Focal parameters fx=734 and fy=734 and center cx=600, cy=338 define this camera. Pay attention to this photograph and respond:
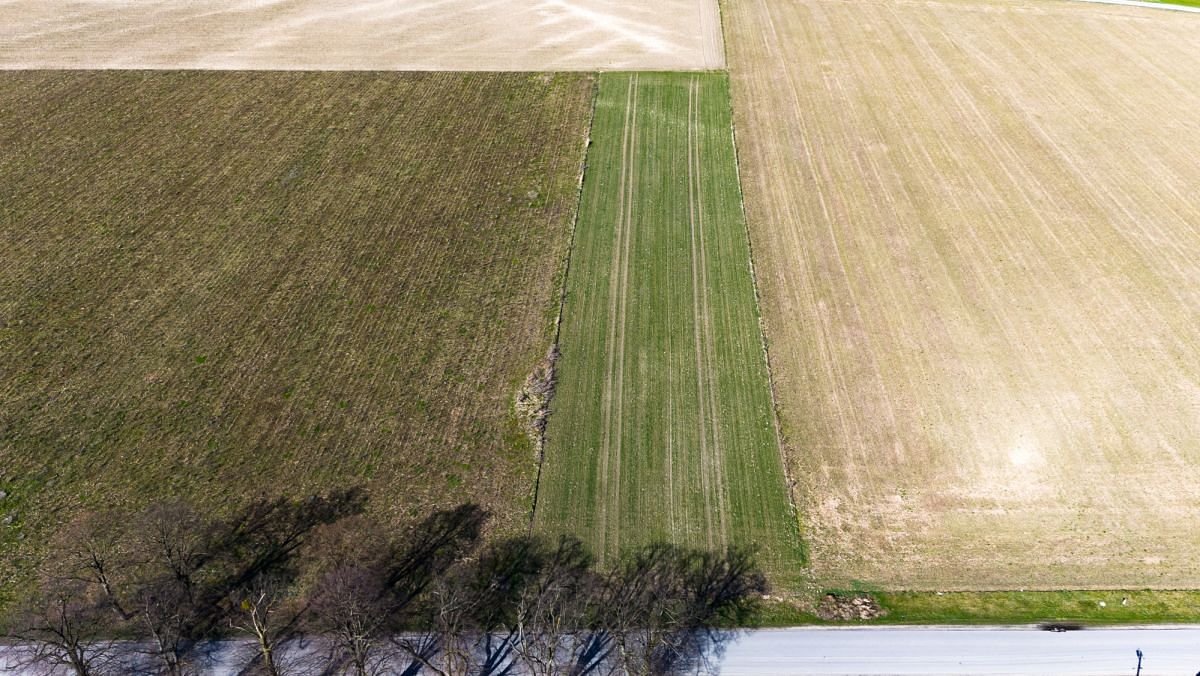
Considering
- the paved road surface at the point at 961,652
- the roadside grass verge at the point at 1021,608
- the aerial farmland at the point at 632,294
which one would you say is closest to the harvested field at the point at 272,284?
the aerial farmland at the point at 632,294

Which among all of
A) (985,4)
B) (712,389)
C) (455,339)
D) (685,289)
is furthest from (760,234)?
(985,4)

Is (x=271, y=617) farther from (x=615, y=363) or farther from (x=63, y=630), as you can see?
(x=615, y=363)

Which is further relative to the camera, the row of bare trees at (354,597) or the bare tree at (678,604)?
the bare tree at (678,604)

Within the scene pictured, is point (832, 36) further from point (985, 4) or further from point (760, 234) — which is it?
point (760, 234)

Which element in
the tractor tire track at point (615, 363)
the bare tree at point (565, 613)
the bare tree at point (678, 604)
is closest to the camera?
the bare tree at point (565, 613)

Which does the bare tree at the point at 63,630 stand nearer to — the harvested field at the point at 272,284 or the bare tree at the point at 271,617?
the harvested field at the point at 272,284

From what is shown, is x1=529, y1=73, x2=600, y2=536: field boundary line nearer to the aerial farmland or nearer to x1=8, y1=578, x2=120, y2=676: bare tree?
the aerial farmland
